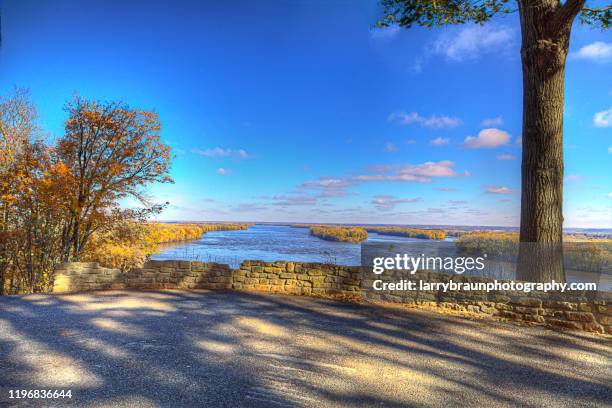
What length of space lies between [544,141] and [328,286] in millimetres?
4827

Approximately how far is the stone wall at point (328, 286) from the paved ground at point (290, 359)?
1.26 ft

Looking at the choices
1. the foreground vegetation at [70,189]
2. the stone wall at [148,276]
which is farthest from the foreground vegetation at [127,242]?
the stone wall at [148,276]

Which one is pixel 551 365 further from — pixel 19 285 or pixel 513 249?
pixel 19 285

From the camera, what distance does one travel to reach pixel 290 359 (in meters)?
3.83

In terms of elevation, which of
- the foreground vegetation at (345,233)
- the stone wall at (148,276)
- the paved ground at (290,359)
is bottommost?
the paved ground at (290,359)

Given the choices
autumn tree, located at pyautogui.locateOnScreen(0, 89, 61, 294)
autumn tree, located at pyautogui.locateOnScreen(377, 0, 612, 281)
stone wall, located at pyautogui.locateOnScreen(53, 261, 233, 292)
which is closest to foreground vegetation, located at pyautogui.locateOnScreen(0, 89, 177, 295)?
autumn tree, located at pyautogui.locateOnScreen(0, 89, 61, 294)

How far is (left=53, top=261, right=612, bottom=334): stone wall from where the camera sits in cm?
517

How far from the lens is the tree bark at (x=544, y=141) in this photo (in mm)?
5844

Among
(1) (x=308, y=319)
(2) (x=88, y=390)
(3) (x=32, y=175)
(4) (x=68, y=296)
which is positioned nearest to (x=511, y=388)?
(1) (x=308, y=319)

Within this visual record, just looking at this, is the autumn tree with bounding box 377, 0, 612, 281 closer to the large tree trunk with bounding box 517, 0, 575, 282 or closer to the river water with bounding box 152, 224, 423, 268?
the large tree trunk with bounding box 517, 0, 575, 282

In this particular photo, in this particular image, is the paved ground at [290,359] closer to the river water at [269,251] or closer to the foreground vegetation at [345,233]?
the river water at [269,251]

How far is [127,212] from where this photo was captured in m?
14.9

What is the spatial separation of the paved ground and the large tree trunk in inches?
53.4

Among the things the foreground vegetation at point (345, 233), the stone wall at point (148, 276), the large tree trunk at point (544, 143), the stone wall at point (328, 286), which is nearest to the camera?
the stone wall at point (328, 286)
